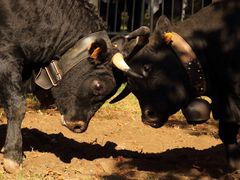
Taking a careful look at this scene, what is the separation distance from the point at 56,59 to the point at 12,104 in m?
0.66

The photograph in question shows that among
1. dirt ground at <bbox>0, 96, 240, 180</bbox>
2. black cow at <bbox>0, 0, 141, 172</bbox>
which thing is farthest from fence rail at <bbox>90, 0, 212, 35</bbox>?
black cow at <bbox>0, 0, 141, 172</bbox>

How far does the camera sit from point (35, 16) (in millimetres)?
6160

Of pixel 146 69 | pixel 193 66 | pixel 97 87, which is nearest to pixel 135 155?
pixel 97 87

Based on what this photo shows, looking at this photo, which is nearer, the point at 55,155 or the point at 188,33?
the point at 188,33

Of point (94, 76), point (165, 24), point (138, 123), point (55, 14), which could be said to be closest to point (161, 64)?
point (165, 24)

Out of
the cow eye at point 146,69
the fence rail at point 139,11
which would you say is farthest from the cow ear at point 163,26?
the fence rail at point 139,11

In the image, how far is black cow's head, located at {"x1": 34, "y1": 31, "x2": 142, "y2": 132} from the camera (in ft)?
20.5

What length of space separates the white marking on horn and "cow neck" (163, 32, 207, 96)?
1.43 feet

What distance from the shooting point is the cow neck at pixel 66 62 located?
628 centimetres

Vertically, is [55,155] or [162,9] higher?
[55,155]

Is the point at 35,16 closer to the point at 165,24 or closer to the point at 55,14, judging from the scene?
the point at 55,14

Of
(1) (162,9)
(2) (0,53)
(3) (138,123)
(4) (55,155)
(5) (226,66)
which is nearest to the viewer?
(5) (226,66)

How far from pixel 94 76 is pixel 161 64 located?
0.83 meters

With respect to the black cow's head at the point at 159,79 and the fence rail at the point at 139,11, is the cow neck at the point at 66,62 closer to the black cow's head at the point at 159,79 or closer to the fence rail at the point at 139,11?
the black cow's head at the point at 159,79
